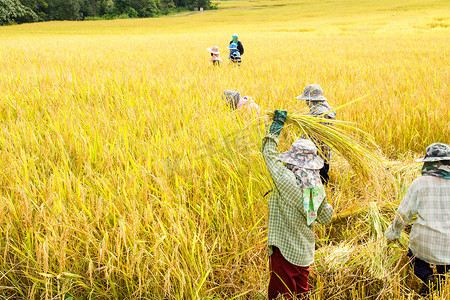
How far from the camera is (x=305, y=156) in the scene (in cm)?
148

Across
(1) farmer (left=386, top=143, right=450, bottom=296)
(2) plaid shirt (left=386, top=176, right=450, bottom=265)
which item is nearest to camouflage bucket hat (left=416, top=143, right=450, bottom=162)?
(1) farmer (left=386, top=143, right=450, bottom=296)

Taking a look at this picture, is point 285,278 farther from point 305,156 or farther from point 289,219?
point 305,156

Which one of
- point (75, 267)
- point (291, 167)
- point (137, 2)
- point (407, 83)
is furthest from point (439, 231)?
point (137, 2)

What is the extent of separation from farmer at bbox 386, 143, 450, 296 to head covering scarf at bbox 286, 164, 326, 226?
0.50m

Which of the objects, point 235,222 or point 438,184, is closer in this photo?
point 438,184

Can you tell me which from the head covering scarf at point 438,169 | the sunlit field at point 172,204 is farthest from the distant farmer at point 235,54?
the head covering scarf at point 438,169

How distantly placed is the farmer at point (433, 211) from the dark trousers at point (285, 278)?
0.56 metres

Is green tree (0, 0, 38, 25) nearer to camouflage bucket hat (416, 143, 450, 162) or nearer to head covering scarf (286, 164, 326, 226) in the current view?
head covering scarf (286, 164, 326, 226)

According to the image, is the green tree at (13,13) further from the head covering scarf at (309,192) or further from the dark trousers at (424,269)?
the dark trousers at (424,269)

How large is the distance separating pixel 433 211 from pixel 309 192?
0.64 m

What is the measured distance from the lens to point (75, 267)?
4.83ft

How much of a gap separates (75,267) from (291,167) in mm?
1097

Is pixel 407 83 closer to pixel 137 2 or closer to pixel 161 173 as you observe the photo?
pixel 161 173

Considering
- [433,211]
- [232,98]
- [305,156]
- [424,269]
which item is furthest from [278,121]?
[232,98]
